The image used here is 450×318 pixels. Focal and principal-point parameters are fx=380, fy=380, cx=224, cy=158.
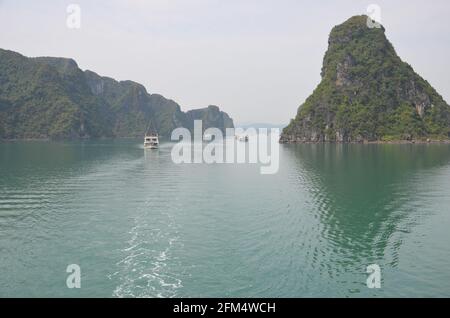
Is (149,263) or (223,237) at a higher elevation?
(223,237)

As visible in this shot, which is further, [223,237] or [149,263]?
[223,237]

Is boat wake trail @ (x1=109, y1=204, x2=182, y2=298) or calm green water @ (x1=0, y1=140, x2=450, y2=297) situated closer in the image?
boat wake trail @ (x1=109, y1=204, x2=182, y2=298)

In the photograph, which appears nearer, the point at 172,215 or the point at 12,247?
the point at 12,247

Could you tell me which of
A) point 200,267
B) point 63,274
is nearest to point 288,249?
point 200,267

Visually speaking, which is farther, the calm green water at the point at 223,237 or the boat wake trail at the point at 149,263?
the calm green water at the point at 223,237
